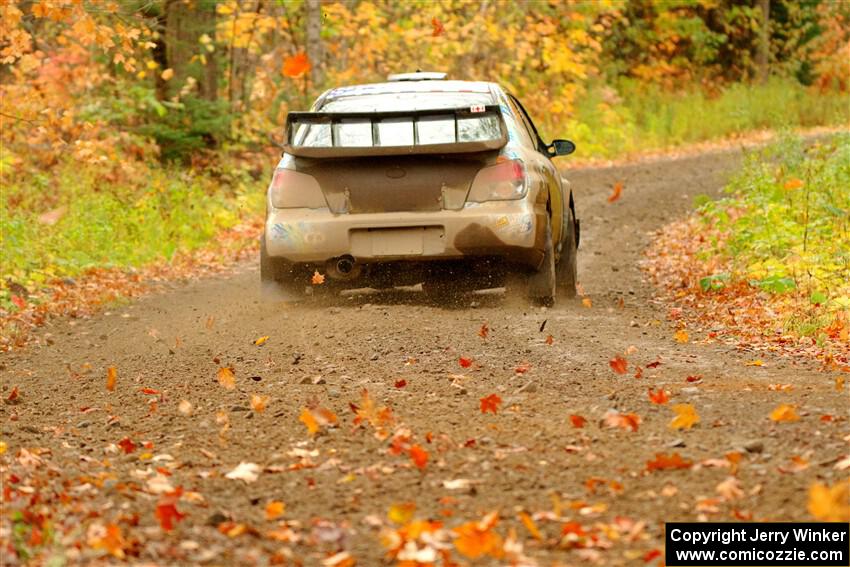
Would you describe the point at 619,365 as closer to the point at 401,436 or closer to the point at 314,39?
the point at 401,436

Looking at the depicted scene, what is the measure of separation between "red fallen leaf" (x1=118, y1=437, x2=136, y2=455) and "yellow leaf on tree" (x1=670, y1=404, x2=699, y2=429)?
7.93 ft

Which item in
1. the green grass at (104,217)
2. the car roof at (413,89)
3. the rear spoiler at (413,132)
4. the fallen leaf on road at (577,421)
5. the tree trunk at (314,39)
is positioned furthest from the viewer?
the tree trunk at (314,39)

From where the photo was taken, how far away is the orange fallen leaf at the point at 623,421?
545cm

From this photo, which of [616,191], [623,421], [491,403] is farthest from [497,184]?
[616,191]

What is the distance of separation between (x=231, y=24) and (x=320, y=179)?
42.8 ft

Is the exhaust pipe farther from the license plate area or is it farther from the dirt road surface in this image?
the dirt road surface

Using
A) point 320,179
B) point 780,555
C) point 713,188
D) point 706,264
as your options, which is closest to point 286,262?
A: point 320,179

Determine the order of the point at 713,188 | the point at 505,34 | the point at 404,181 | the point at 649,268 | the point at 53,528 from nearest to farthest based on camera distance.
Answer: the point at 53,528 → the point at 404,181 → the point at 649,268 → the point at 713,188 → the point at 505,34

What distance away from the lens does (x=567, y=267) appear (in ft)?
35.1

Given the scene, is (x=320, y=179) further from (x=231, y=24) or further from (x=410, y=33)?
(x=410, y=33)

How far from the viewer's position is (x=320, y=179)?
362 inches

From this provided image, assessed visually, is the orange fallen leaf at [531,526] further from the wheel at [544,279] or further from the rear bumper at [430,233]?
the wheel at [544,279]

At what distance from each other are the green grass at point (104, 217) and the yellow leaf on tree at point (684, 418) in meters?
7.76

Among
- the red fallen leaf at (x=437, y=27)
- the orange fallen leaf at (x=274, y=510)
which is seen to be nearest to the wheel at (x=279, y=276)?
the orange fallen leaf at (x=274, y=510)
